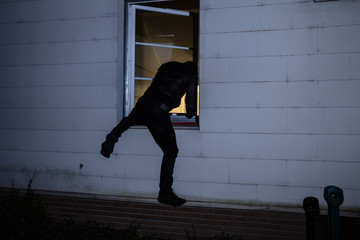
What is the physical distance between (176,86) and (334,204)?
6.53 feet

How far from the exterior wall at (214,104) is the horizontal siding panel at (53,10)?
0.02 metres

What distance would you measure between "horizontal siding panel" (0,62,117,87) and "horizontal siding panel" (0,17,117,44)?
1.30 ft

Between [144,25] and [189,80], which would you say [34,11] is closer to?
[144,25]

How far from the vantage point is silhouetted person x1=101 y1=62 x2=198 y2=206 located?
3307 mm

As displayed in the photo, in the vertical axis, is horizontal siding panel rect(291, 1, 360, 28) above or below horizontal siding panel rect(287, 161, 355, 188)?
above

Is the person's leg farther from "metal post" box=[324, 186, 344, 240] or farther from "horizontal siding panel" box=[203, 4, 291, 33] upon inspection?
"metal post" box=[324, 186, 344, 240]

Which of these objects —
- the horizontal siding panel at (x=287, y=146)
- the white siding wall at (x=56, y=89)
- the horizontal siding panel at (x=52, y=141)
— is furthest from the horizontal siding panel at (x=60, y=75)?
the horizontal siding panel at (x=287, y=146)

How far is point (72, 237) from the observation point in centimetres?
334

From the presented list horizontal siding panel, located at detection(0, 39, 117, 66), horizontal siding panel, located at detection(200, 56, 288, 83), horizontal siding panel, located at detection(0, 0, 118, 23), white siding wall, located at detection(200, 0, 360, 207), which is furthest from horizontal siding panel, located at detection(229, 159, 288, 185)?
horizontal siding panel, located at detection(0, 0, 118, 23)

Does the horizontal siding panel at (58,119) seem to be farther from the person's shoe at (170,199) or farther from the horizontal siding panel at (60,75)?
the person's shoe at (170,199)

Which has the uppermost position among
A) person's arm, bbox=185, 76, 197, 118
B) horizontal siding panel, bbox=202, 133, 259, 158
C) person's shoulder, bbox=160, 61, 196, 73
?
person's shoulder, bbox=160, 61, 196, 73

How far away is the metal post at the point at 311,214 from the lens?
3342 millimetres

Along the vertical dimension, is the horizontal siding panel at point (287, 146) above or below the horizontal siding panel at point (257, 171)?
above

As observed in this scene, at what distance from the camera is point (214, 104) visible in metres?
3.71
